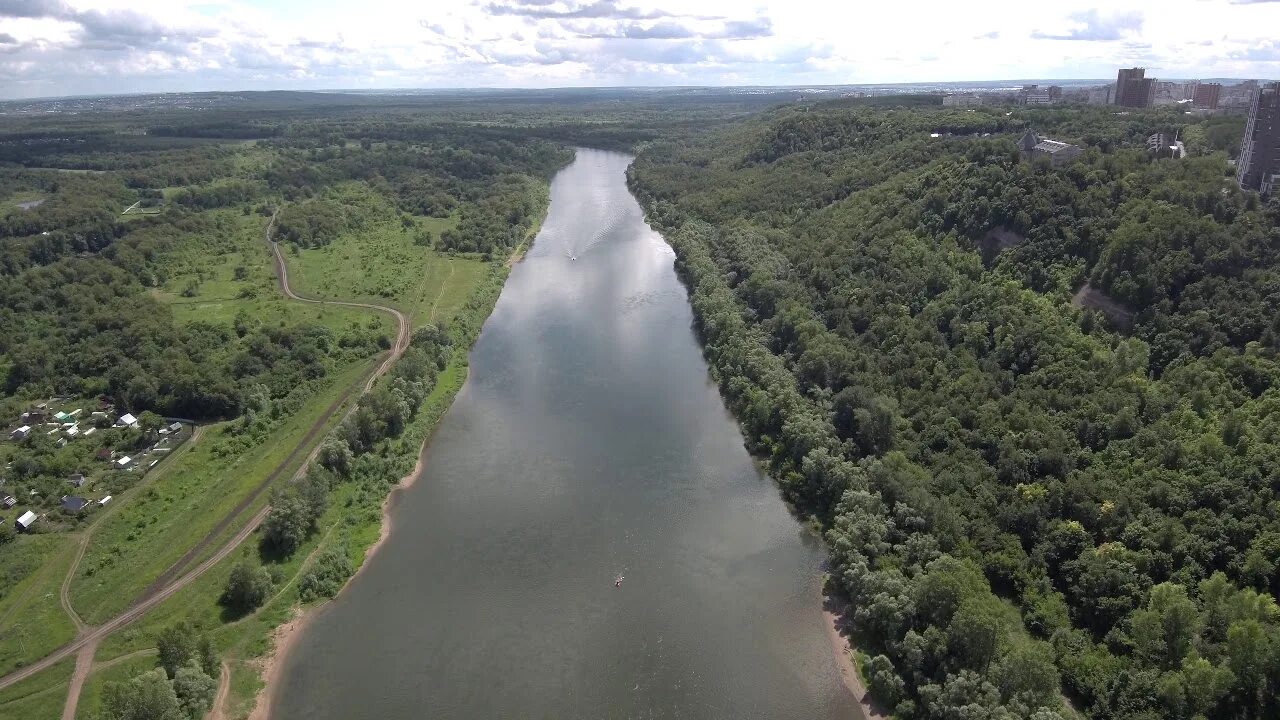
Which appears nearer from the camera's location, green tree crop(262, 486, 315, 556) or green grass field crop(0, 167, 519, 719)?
green grass field crop(0, 167, 519, 719)

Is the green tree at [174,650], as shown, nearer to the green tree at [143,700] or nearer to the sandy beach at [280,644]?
the green tree at [143,700]

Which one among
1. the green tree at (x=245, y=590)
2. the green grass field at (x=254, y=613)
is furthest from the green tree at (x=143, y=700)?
the green tree at (x=245, y=590)

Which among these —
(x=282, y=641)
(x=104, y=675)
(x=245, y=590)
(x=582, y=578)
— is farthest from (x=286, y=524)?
(x=582, y=578)

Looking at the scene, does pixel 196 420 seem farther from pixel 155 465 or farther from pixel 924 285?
pixel 924 285

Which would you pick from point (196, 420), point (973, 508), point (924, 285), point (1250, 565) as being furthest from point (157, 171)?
point (1250, 565)

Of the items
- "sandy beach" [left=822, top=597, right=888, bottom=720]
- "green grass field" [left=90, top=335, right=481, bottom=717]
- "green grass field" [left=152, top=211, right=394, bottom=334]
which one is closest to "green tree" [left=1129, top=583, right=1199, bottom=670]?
"sandy beach" [left=822, top=597, right=888, bottom=720]

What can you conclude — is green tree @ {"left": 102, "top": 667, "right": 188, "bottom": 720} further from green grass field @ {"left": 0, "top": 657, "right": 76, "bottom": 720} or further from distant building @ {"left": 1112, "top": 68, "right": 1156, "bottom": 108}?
distant building @ {"left": 1112, "top": 68, "right": 1156, "bottom": 108}

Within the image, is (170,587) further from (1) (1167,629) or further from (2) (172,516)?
(1) (1167,629)
